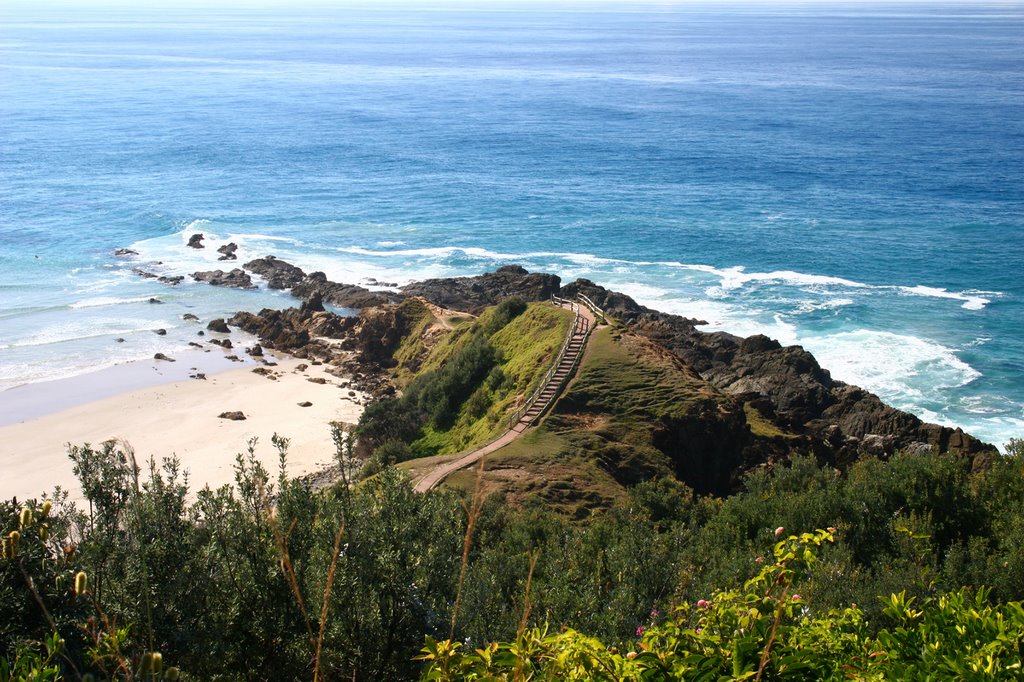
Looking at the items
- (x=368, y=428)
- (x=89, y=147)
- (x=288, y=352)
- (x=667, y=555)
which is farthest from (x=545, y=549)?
(x=89, y=147)

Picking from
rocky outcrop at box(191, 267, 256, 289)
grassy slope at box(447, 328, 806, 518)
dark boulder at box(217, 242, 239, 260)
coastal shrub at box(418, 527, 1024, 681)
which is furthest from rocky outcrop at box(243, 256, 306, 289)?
coastal shrub at box(418, 527, 1024, 681)

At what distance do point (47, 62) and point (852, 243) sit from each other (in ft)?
529

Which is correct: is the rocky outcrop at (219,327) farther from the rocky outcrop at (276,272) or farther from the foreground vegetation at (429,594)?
the foreground vegetation at (429,594)

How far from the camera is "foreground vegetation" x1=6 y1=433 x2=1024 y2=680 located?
6.19 meters

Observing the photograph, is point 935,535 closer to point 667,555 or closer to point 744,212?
point 667,555

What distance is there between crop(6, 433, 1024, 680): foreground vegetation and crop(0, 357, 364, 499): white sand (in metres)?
21.9

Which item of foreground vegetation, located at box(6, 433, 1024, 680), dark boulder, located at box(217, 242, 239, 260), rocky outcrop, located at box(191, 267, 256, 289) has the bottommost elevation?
rocky outcrop, located at box(191, 267, 256, 289)

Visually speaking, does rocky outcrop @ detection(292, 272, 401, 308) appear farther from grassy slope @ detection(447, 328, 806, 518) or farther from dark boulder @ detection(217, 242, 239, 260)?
grassy slope @ detection(447, 328, 806, 518)

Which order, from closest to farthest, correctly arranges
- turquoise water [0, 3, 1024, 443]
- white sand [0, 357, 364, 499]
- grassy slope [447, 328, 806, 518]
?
1. grassy slope [447, 328, 806, 518]
2. white sand [0, 357, 364, 499]
3. turquoise water [0, 3, 1024, 443]

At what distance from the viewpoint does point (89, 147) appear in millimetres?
96812

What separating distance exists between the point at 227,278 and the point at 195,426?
78.3ft

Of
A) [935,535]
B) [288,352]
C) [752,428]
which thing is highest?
[935,535]

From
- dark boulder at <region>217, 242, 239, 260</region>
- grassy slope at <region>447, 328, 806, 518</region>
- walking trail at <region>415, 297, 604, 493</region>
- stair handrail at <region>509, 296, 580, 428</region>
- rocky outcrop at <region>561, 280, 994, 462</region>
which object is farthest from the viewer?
dark boulder at <region>217, 242, 239, 260</region>

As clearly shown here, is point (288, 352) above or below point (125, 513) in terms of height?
below
